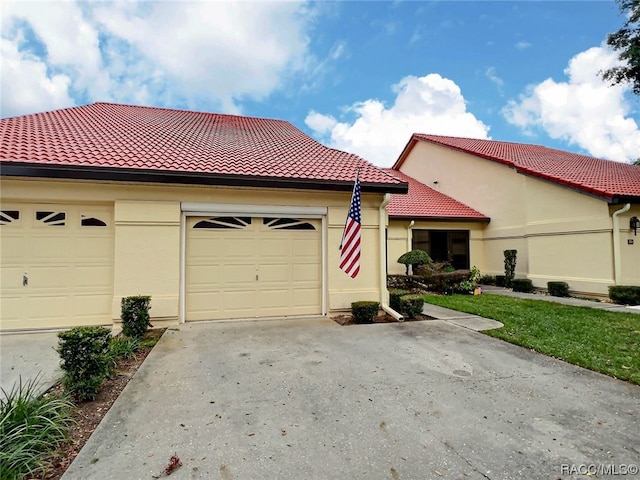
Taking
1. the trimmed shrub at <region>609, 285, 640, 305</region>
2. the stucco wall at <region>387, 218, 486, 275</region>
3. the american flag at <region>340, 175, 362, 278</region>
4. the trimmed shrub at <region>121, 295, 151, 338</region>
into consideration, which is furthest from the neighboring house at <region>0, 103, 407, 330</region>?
the trimmed shrub at <region>609, 285, 640, 305</region>

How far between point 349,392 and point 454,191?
16.3 m

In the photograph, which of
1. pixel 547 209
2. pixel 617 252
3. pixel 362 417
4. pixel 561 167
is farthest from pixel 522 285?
pixel 362 417

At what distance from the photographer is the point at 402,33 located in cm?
1182

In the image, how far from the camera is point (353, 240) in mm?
6859

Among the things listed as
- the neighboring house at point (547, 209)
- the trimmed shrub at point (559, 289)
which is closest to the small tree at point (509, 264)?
the neighboring house at point (547, 209)

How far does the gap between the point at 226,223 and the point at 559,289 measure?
39.2 ft

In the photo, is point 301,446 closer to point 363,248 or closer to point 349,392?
point 349,392

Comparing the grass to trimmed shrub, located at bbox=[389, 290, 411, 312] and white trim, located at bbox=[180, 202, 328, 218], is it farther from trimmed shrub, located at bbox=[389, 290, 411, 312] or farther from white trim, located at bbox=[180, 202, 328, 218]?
trimmed shrub, located at bbox=[389, 290, 411, 312]

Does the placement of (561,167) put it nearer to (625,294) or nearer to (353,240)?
(625,294)

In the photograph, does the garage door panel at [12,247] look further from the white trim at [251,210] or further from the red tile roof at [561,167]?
the red tile roof at [561,167]

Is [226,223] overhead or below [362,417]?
overhead

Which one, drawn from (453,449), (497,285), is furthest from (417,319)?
(497,285)

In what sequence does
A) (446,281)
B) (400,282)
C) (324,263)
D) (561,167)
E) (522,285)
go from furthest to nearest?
1. (561,167)
2. (400,282)
3. (522,285)
4. (446,281)
5. (324,263)

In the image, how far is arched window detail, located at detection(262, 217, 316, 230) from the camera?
7.93 metres
